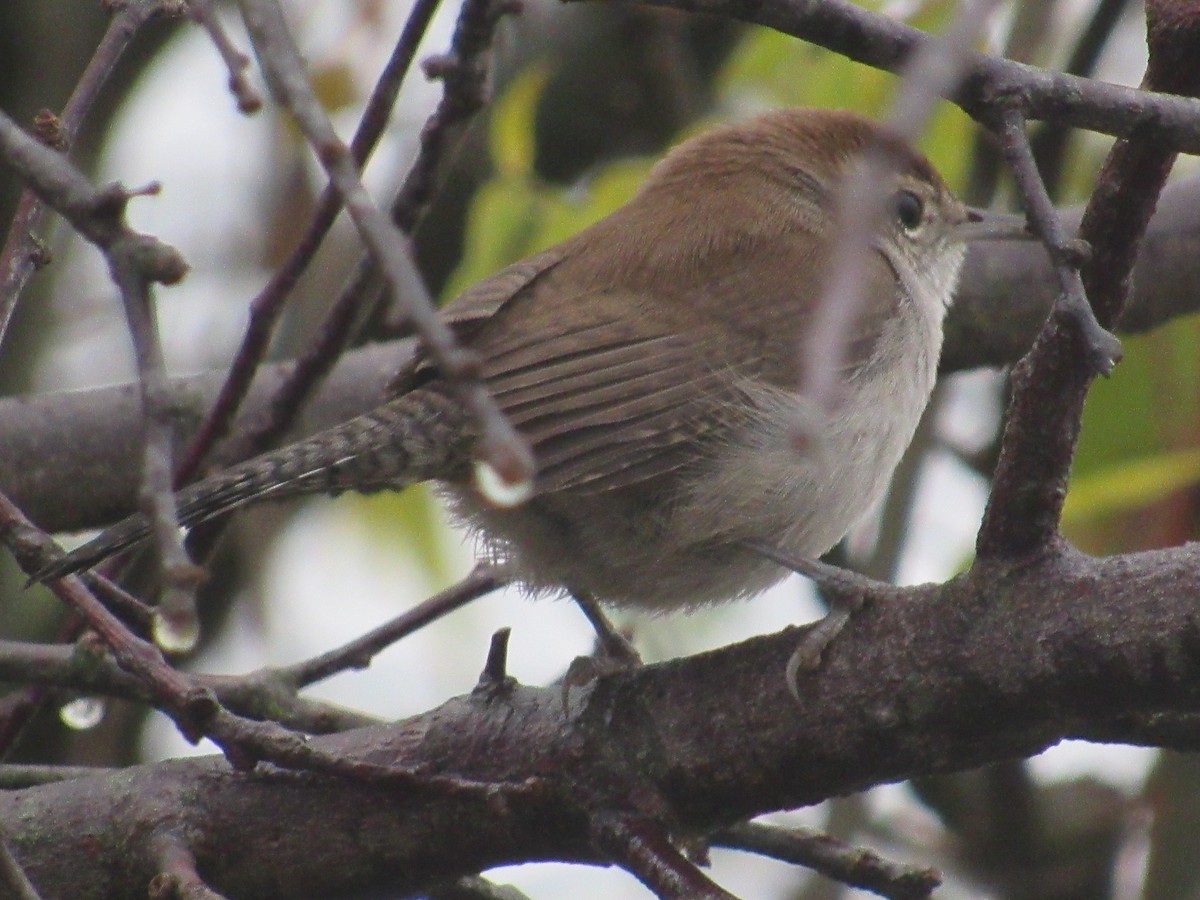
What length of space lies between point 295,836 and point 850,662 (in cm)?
102

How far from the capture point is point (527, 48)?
565cm

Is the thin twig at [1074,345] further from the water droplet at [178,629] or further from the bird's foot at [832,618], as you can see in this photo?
the water droplet at [178,629]

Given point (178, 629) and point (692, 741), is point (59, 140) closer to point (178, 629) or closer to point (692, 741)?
point (178, 629)

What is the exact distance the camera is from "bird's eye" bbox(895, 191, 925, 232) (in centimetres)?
449

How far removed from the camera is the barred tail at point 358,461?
2988 mm

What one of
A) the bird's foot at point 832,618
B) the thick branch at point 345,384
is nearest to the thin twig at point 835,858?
the bird's foot at point 832,618

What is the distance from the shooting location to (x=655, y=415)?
133 inches

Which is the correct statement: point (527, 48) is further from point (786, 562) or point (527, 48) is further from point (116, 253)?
point (116, 253)

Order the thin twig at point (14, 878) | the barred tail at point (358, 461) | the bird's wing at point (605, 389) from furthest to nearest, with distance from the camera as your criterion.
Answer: the bird's wing at point (605, 389) → the barred tail at point (358, 461) → the thin twig at point (14, 878)

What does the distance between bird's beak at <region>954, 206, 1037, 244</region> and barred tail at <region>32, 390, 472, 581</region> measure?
5.98 ft

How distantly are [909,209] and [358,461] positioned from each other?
6.61 ft

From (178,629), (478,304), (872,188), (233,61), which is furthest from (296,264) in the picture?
(872,188)

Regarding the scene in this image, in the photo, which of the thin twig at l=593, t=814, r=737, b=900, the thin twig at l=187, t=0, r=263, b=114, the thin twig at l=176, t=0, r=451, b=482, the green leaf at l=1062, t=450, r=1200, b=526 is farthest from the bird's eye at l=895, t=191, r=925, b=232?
the thin twig at l=187, t=0, r=263, b=114

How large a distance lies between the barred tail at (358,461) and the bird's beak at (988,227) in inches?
71.7
